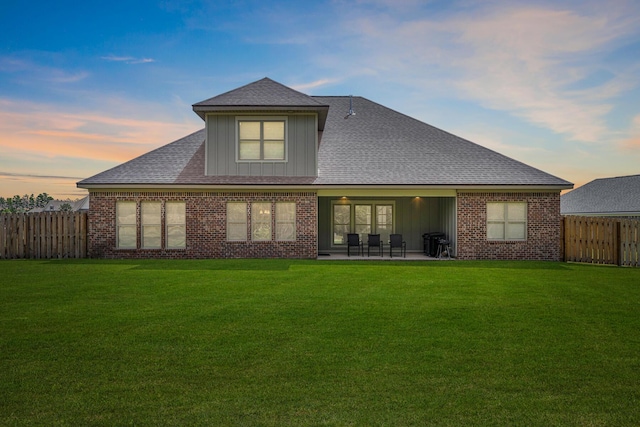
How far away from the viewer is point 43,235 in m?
19.0

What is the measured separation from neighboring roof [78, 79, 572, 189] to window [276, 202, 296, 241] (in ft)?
3.31

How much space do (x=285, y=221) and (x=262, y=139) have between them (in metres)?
3.38

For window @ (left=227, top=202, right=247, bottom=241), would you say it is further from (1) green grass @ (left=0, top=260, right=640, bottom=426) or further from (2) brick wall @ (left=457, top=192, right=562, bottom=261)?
(2) brick wall @ (left=457, top=192, right=562, bottom=261)

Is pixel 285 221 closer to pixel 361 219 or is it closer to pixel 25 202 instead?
pixel 361 219

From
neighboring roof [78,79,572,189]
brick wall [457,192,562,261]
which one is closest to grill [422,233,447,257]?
brick wall [457,192,562,261]

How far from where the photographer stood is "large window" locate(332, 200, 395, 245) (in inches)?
860

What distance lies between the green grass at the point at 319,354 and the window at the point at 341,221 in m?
10.5

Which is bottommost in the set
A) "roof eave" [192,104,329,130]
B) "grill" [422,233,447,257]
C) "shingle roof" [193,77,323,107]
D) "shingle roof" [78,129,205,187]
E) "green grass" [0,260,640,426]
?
"green grass" [0,260,640,426]

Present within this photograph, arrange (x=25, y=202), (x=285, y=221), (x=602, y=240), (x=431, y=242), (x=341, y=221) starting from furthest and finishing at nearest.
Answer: (x=25, y=202) → (x=341, y=221) → (x=431, y=242) → (x=285, y=221) → (x=602, y=240)

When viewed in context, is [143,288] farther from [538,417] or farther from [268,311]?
[538,417]

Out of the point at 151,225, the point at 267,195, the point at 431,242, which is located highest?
the point at 267,195

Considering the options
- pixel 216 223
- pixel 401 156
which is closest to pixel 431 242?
pixel 401 156

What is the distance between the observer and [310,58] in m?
20.6

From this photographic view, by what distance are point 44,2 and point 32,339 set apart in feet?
52.3
